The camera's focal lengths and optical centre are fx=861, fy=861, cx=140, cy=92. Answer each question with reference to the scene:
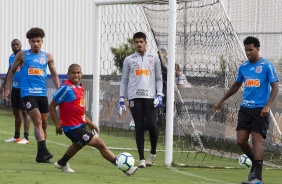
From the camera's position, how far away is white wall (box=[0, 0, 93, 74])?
3375 centimetres

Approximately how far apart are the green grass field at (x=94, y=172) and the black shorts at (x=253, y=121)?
81 cm

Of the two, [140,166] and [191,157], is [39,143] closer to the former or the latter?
[140,166]

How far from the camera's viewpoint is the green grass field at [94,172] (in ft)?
35.3

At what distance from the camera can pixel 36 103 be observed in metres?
13.6

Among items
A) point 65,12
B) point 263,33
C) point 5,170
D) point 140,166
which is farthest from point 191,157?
point 65,12

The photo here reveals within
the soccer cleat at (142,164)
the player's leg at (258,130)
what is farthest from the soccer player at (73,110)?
the player's leg at (258,130)

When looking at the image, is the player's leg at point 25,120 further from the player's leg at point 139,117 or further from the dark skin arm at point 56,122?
the dark skin arm at point 56,122

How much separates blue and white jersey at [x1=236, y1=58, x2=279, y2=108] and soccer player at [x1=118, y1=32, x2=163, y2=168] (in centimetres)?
206

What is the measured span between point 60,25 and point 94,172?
23448 mm

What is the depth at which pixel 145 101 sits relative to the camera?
43.6 ft

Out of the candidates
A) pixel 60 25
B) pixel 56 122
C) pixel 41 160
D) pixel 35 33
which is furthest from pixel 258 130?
pixel 60 25

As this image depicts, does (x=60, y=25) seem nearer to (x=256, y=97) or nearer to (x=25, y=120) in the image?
(x=25, y=120)

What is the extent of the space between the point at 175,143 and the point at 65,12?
61.7ft

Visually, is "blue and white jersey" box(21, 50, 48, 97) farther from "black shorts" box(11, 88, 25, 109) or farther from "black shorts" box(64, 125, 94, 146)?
"black shorts" box(11, 88, 25, 109)
